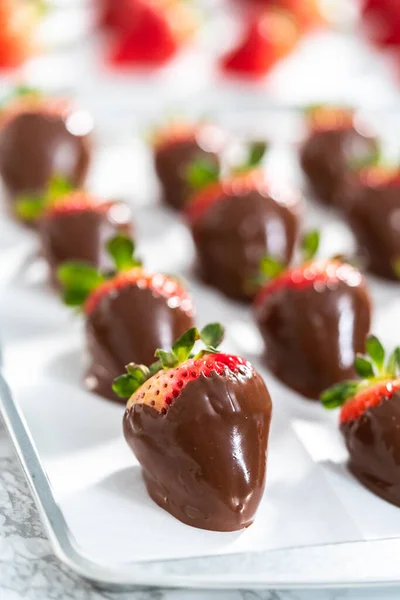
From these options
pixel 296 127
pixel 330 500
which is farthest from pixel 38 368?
pixel 296 127

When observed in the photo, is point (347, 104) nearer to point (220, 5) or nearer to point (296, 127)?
point (296, 127)

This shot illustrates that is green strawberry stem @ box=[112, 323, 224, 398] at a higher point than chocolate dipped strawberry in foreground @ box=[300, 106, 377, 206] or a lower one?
lower

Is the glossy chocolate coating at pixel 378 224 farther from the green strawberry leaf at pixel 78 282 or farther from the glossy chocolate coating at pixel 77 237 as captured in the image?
the green strawberry leaf at pixel 78 282

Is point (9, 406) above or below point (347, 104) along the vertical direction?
below

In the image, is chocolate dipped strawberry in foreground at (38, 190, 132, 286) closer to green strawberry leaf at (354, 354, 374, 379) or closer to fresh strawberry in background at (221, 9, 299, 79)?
green strawberry leaf at (354, 354, 374, 379)

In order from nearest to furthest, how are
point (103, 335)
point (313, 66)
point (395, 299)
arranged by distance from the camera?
point (103, 335), point (395, 299), point (313, 66)

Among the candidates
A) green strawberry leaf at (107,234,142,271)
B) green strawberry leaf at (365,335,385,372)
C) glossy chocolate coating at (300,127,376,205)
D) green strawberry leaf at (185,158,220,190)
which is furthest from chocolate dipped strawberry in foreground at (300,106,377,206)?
green strawberry leaf at (365,335,385,372)
